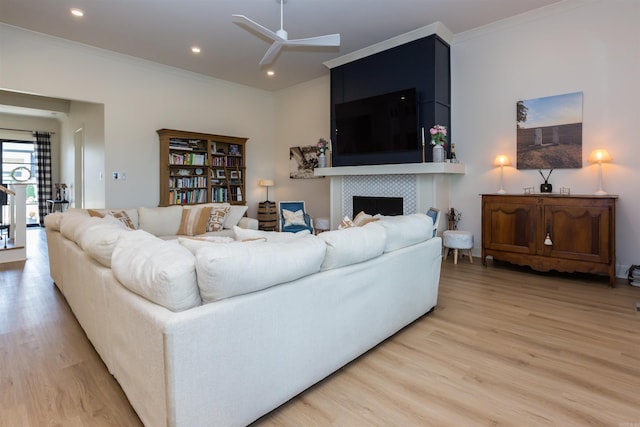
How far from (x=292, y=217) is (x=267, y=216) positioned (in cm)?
122

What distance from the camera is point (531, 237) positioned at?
3.98m

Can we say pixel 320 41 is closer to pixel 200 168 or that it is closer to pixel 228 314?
pixel 228 314

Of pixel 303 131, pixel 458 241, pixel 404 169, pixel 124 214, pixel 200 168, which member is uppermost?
pixel 303 131

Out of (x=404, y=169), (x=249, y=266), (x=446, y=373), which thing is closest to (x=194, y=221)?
(x=404, y=169)

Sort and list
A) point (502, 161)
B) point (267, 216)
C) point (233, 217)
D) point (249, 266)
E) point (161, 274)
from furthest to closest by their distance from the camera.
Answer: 1. point (267, 216)
2. point (233, 217)
3. point (502, 161)
4. point (249, 266)
5. point (161, 274)

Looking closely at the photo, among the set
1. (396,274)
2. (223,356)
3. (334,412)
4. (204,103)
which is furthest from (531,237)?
(204,103)

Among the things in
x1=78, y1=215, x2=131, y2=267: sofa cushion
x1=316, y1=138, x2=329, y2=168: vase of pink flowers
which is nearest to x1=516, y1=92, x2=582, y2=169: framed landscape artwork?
x1=316, y1=138, x2=329, y2=168: vase of pink flowers

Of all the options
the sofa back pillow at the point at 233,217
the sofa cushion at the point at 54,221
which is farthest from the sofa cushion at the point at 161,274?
→ the sofa back pillow at the point at 233,217

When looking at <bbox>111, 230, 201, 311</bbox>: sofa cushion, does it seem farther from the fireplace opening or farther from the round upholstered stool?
the fireplace opening

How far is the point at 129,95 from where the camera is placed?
5.58 meters

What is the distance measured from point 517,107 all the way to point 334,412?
174 inches

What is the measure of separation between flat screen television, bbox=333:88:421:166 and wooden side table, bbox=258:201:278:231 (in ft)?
6.10

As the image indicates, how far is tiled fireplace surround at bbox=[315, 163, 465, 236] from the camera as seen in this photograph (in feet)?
15.8

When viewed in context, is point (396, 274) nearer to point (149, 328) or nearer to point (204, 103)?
point (149, 328)
